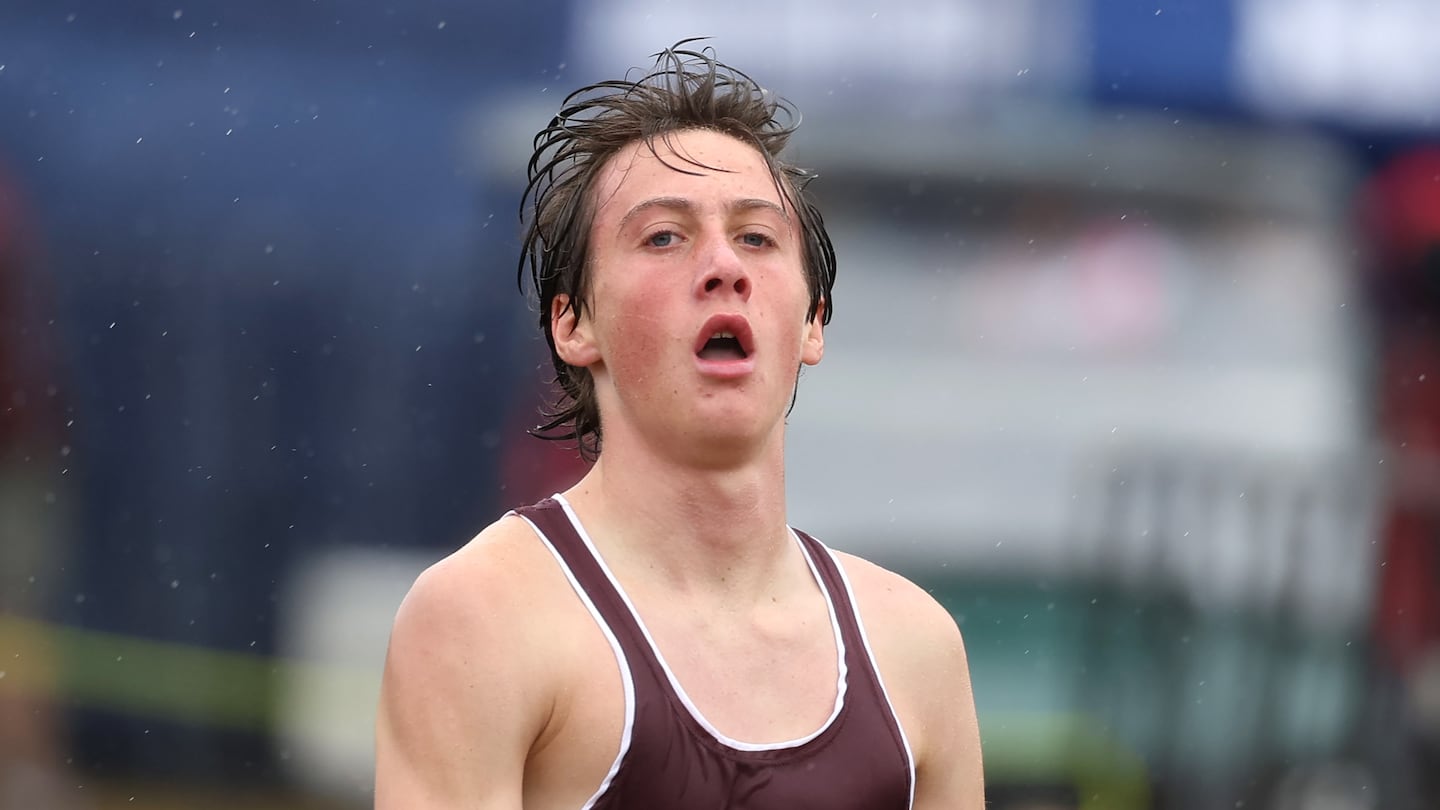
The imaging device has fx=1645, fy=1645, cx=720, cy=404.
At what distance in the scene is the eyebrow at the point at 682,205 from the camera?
2104 mm

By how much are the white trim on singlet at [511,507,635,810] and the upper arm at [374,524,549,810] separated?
8 cm

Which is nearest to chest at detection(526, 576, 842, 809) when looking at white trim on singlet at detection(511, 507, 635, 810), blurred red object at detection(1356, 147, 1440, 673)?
white trim on singlet at detection(511, 507, 635, 810)

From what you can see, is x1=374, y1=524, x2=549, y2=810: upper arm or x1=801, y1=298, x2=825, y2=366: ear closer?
x1=374, y1=524, x2=549, y2=810: upper arm

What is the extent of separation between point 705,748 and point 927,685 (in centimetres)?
41

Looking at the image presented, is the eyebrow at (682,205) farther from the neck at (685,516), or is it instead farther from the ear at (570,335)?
the neck at (685,516)

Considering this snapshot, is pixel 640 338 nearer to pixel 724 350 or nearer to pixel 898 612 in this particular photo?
pixel 724 350

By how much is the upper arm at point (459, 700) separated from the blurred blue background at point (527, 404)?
470 centimetres

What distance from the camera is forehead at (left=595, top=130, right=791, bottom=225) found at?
2131 millimetres

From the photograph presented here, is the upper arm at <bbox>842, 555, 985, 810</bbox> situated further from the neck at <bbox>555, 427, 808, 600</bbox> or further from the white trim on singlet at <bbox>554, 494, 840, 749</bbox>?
the neck at <bbox>555, 427, 808, 600</bbox>

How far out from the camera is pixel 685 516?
6.84ft

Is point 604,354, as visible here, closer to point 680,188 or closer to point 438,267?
point 680,188

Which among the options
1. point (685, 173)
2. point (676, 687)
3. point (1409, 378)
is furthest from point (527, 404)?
point (676, 687)

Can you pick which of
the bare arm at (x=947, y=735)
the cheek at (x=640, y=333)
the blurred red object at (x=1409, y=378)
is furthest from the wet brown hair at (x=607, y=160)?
the blurred red object at (x=1409, y=378)

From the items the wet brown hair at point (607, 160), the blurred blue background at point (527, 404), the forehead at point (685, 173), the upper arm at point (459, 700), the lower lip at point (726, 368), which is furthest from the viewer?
the blurred blue background at point (527, 404)
